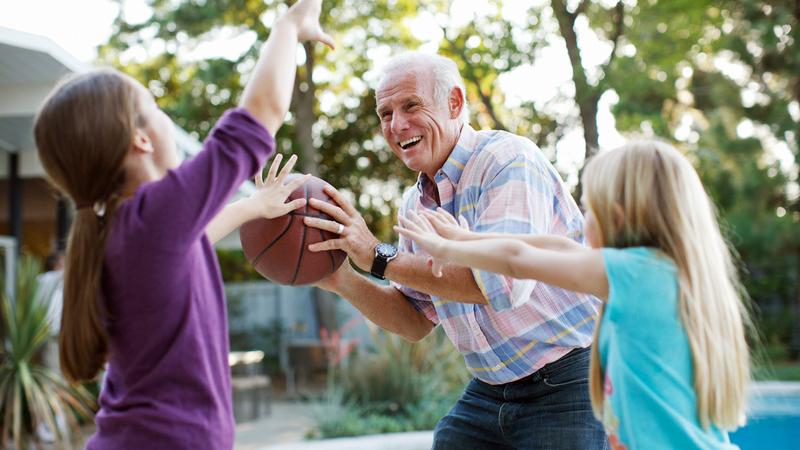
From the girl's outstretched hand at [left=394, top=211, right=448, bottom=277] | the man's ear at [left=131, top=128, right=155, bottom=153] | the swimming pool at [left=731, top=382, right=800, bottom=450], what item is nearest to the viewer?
the man's ear at [left=131, top=128, right=155, bottom=153]

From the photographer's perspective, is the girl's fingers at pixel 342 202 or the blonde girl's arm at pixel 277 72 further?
the girl's fingers at pixel 342 202

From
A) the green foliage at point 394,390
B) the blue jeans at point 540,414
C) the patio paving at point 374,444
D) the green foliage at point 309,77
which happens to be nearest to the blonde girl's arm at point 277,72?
the blue jeans at point 540,414

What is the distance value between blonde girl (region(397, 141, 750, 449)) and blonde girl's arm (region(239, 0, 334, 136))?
59cm

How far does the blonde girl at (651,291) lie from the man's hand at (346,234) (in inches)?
26.5

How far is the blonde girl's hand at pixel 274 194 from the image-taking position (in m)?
2.75

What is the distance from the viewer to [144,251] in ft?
6.11


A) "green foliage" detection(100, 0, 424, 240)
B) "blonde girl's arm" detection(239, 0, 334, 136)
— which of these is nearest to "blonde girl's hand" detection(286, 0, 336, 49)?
"blonde girl's arm" detection(239, 0, 334, 136)

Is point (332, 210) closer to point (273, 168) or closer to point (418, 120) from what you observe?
point (273, 168)

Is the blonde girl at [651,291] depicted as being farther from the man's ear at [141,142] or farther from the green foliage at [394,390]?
the green foliage at [394,390]

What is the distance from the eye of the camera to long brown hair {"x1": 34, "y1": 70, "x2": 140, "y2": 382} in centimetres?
193

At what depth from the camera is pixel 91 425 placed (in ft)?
31.3

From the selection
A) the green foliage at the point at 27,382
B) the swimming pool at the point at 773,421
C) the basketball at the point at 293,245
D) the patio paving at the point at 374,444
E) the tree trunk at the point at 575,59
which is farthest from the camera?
the tree trunk at the point at 575,59

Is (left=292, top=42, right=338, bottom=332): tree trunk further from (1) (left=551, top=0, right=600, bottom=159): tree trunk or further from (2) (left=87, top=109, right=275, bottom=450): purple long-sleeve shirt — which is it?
(2) (left=87, top=109, right=275, bottom=450): purple long-sleeve shirt

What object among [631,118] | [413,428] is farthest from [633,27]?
[413,428]
